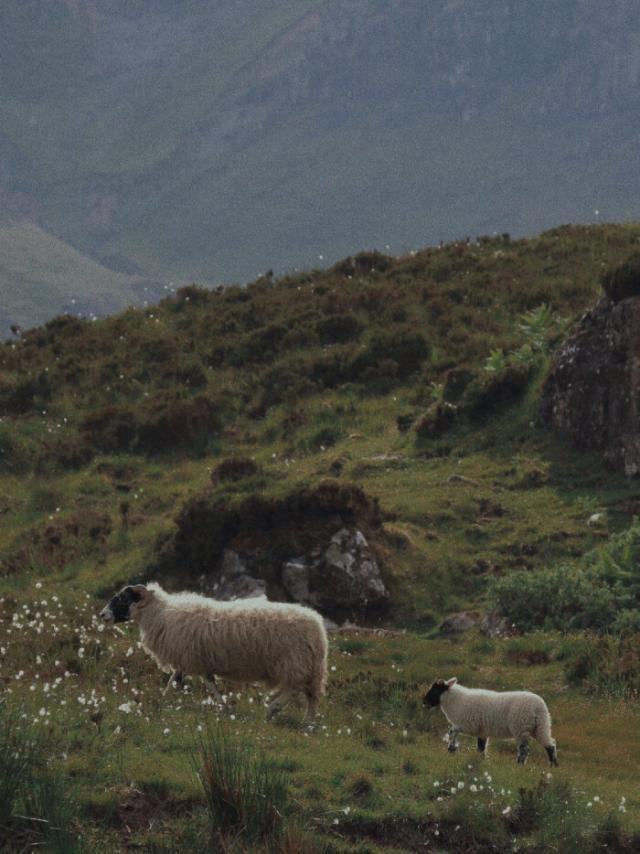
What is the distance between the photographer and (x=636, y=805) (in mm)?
13719

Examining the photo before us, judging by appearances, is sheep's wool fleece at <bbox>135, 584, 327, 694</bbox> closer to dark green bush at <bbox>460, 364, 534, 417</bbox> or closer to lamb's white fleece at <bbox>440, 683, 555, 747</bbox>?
lamb's white fleece at <bbox>440, 683, 555, 747</bbox>

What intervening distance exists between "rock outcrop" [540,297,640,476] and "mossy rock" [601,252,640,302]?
192 mm

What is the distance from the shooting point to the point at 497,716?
50.0 feet

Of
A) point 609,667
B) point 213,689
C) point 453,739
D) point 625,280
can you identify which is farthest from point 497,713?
point 625,280

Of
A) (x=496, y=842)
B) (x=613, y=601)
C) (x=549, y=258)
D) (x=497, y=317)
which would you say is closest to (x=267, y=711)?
(x=496, y=842)

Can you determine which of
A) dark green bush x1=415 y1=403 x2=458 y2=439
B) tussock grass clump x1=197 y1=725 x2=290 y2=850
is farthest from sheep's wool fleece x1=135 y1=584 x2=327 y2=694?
dark green bush x1=415 y1=403 x2=458 y2=439

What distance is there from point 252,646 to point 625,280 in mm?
15029

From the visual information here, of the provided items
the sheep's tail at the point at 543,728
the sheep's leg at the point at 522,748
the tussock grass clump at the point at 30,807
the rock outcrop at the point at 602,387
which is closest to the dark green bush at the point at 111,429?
the rock outcrop at the point at 602,387

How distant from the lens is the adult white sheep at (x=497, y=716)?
49.3 feet

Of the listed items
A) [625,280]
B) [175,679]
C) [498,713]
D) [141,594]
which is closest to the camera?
[498,713]

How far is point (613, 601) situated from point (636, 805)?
821 centimetres

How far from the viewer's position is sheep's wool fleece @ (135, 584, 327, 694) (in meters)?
15.8

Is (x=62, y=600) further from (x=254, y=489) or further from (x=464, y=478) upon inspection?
(x=464, y=478)

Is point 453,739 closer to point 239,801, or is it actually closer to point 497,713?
point 497,713
